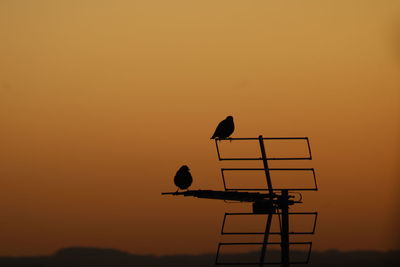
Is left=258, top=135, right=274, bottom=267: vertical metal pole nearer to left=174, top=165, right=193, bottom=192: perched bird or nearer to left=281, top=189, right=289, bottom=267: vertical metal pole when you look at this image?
left=281, top=189, right=289, bottom=267: vertical metal pole

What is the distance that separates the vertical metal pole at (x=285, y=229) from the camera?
52.4 feet

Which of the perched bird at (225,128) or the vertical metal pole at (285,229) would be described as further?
the perched bird at (225,128)

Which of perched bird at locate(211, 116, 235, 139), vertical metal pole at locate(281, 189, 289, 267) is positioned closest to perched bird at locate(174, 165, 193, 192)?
perched bird at locate(211, 116, 235, 139)

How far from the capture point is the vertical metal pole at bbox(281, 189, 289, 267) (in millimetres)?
15984

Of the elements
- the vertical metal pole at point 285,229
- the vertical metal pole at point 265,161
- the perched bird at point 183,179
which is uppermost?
the vertical metal pole at point 265,161

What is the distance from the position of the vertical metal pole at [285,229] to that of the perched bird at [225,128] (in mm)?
8122

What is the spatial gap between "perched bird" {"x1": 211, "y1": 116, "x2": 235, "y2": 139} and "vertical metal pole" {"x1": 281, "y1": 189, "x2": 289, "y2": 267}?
8.12 meters

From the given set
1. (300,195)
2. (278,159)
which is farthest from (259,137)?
(300,195)

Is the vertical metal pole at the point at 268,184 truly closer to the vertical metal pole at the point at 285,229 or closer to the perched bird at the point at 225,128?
the vertical metal pole at the point at 285,229

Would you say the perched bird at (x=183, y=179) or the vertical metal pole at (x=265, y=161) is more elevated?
the vertical metal pole at (x=265, y=161)

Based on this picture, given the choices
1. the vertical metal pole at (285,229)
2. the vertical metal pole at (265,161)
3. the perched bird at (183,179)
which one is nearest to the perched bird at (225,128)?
the perched bird at (183,179)

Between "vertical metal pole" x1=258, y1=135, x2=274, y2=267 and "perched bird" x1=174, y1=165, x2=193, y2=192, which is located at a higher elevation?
"vertical metal pole" x1=258, y1=135, x2=274, y2=267

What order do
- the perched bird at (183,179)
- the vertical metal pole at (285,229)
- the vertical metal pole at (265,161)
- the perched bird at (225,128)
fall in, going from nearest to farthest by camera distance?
1. the vertical metal pole at (285,229)
2. the vertical metal pole at (265,161)
3. the perched bird at (225,128)
4. the perched bird at (183,179)

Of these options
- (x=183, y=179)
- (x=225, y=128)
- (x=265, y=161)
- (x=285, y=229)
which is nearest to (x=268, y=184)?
(x=265, y=161)
